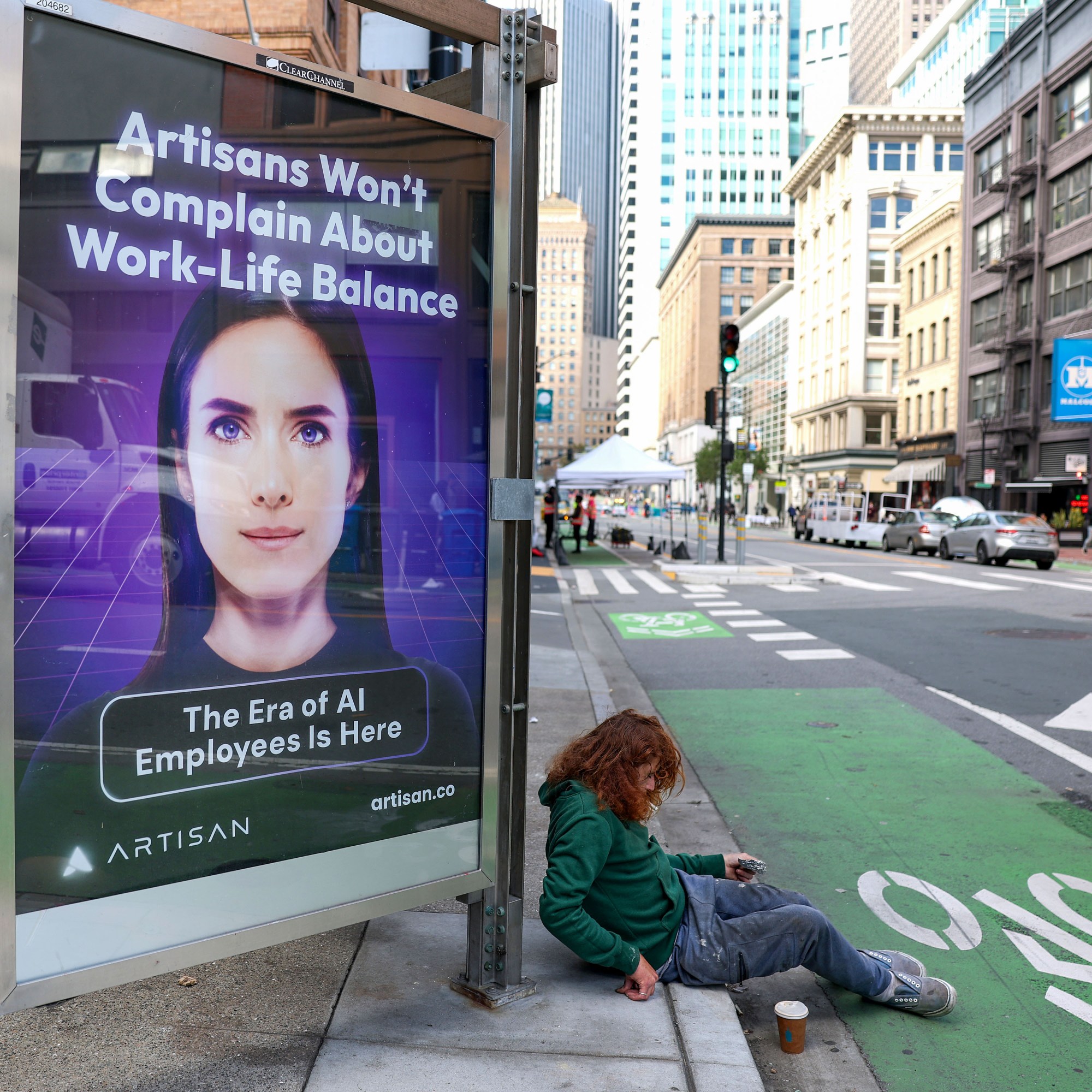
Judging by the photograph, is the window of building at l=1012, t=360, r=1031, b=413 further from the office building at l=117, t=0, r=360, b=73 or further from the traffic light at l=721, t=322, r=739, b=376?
the office building at l=117, t=0, r=360, b=73

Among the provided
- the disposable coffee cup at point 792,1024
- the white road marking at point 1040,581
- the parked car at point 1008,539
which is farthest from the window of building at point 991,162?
the disposable coffee cup at point 792,1024

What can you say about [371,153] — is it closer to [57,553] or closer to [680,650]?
[57,553]

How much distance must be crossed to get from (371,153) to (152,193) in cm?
66

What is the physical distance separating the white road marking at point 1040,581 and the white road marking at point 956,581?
1.00 m

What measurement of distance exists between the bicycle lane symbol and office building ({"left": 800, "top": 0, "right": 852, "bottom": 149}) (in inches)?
6105

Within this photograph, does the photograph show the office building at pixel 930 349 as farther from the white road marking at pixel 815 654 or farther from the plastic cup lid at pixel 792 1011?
the plastic cup lid at pixel 792 1011

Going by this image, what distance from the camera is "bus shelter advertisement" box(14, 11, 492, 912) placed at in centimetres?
244

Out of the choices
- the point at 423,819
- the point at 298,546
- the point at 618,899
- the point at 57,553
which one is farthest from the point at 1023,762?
the point at 57,553

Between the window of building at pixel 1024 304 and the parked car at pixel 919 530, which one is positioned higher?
the window of building at pixel 1024 304

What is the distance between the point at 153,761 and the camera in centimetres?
266

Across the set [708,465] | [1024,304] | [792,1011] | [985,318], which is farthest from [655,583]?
[708,465]

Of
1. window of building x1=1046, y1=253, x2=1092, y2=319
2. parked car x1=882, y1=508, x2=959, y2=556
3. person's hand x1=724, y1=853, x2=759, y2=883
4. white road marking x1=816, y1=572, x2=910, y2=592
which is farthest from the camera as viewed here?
window of building x1=1046, y1=253, x2=1092, y2=319

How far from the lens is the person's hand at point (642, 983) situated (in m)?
3.42

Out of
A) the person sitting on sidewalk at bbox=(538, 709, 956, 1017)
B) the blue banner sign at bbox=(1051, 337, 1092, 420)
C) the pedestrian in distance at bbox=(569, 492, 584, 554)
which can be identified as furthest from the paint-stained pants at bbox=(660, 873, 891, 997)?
the blue banner sign at bbox=(1051, 337, 1092, 420)
